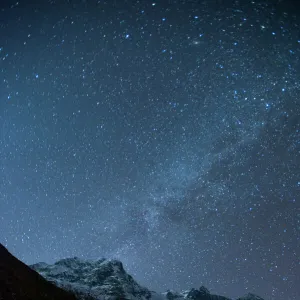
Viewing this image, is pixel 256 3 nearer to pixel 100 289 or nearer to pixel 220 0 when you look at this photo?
pixel 220 0

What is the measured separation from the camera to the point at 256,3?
35.3 ft

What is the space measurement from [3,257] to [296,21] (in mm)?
27518

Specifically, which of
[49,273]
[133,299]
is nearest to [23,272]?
[133,299]

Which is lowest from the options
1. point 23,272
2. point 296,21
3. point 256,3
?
point 23,272

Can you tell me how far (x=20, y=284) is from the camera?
854 inches

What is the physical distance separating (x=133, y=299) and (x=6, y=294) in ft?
630

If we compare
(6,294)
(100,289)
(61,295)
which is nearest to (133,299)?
(100,289)

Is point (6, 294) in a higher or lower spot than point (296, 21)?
lower

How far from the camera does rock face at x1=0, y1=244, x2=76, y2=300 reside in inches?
732

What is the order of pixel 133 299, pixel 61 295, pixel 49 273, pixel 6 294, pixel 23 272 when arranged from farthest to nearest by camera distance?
pixel 49 273 → pixel 133 299 → pixel 61 295 → pixel 23 272 → pixel 6 294

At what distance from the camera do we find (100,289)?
612 feet

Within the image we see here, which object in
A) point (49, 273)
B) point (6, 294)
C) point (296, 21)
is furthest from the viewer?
point (49, 273)

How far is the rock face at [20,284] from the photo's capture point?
→ 18603 millimetres

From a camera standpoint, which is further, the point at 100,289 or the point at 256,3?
the point at 100,289
